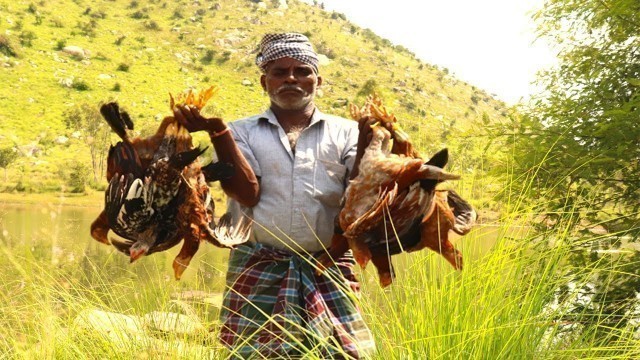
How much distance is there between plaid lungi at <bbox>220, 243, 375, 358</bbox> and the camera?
8.16 feet

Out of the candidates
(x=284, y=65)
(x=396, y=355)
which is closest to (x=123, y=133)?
(x=284, y=65)

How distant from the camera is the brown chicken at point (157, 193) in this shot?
2088 millimetres

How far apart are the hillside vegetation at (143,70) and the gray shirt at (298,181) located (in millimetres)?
24450

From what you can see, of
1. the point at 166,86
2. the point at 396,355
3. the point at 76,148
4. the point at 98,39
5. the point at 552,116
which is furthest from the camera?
the point at 98,39

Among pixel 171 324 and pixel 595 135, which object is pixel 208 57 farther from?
pixel 171 324

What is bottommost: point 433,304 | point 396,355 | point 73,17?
point 73,17

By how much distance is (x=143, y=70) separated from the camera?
171ft

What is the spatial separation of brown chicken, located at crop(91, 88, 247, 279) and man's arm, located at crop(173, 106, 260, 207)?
43 mm

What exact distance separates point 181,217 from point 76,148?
39.2 m

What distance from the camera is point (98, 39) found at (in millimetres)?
56094

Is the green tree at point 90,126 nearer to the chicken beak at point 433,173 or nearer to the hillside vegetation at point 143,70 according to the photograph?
the hillside vegetation at point 143,70

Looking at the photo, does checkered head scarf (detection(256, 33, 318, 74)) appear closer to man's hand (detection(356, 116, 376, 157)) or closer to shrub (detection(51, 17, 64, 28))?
man's hand (detection(356, 116, 376, 157))

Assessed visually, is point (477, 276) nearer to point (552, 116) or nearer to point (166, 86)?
point (552, 116)

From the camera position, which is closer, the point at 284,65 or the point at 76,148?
the point at 284,65
